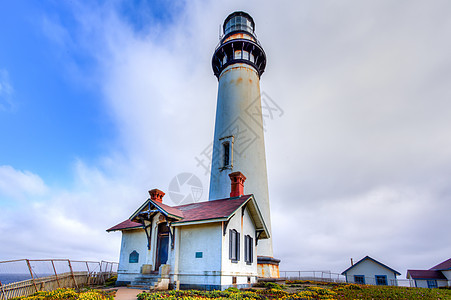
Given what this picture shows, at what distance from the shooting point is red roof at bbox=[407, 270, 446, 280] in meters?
34.0

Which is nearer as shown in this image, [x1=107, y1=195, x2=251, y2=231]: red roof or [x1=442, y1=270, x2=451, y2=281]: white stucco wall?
[x1=107, y1=195, x2=251, y2=231]: red roof

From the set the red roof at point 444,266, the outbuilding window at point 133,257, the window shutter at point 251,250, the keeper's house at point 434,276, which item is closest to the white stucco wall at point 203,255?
the outbuilding window at point 133,257

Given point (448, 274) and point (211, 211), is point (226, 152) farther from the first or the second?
point (448, 274)

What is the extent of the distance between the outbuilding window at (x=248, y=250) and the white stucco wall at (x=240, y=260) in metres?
0.23

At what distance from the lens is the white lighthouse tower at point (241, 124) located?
67.7 feet

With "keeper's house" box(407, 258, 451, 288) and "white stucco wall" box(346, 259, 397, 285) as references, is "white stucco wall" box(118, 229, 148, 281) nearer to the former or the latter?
"white stucco wall" box(346, 259, 397, 285)

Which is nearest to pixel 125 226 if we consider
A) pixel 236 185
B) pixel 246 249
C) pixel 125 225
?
pixel 125 225

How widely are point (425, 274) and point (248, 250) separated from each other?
3118 cm

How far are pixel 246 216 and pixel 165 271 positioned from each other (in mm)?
5558

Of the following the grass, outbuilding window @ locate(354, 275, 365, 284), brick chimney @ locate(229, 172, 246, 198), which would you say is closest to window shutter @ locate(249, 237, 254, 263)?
the grass

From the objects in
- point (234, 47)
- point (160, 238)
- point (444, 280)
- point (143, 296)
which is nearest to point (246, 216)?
point (160, 238)

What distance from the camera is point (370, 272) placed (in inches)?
1209

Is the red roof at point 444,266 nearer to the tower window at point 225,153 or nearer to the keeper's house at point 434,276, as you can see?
the keeper's house at point 434,276

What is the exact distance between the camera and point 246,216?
17.1 m
